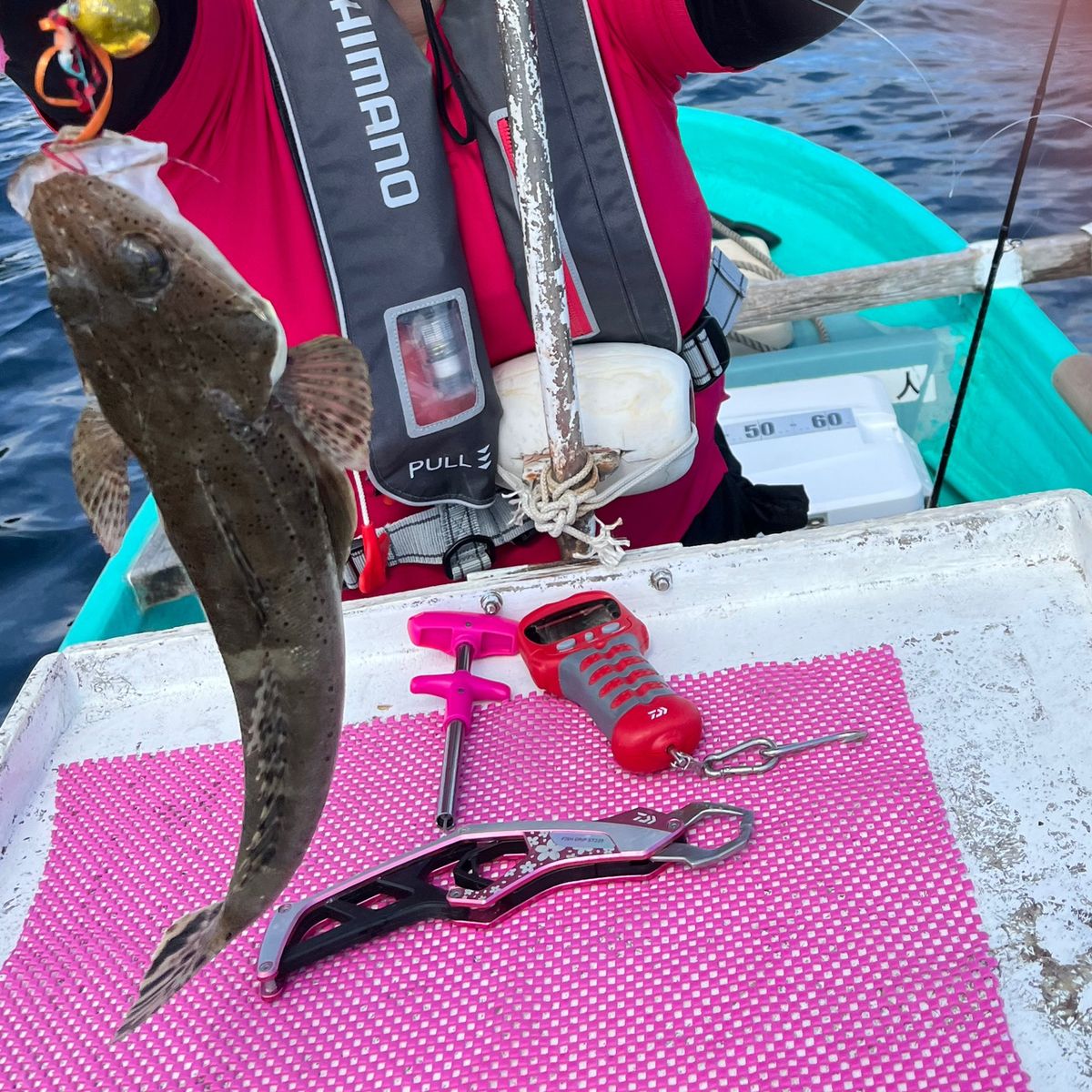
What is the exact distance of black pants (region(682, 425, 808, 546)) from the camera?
306 centimetres

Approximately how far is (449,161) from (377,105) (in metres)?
0.22

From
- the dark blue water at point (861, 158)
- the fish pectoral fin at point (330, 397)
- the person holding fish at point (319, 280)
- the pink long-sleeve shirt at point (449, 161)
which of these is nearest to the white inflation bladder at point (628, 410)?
the person holding fish at point (319, 280)

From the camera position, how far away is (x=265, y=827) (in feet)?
4.32

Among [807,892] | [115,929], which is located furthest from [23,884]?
[807,892]

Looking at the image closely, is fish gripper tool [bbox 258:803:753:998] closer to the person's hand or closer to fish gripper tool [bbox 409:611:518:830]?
fish gripper tool [bbox 409:611:518:830]

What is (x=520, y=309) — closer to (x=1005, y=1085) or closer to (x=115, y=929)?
(x=115, y=929)

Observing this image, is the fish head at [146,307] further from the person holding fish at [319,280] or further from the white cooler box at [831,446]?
the white cooler box at [831,446]

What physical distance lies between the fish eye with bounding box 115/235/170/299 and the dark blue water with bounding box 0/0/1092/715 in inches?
90.6

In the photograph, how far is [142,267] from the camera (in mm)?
1162

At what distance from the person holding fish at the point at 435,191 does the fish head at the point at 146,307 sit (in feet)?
2.88

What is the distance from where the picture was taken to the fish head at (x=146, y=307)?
1.16 meters

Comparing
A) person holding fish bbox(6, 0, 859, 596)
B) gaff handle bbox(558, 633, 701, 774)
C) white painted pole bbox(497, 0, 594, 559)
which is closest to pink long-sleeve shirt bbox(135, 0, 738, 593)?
person holding fish bbox(6, 0, 859, 596)

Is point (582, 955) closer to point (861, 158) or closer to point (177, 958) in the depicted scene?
point (177, 958)

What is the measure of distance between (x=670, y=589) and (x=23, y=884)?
1277mm
